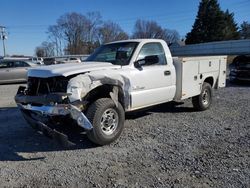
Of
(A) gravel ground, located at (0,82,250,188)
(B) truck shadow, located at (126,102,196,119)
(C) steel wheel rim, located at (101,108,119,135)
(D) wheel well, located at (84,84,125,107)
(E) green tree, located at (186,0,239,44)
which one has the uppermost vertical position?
(E) green tree, located at (186,0,239,44)

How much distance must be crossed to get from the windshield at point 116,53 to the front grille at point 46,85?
143cm

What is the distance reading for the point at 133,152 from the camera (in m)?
5.04

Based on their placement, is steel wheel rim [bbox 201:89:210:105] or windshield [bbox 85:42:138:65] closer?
windshield [bbox 85:42:138:65]

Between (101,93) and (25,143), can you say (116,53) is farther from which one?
(25,143)

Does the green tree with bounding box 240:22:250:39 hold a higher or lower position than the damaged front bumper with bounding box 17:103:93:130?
higher

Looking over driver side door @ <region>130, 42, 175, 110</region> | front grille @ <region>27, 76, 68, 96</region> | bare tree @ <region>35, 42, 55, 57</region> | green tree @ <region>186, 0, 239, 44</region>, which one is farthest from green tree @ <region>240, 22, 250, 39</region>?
front grille @ <region>27, 76, 68, 96</region>

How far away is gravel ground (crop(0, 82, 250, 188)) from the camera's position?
4.01 m

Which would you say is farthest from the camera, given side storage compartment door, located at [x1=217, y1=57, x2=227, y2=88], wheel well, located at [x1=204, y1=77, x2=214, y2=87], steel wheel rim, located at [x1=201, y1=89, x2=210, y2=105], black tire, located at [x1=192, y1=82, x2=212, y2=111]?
side storage compartment door, located at [x1=217, y1=57, x2=227, y2=88]

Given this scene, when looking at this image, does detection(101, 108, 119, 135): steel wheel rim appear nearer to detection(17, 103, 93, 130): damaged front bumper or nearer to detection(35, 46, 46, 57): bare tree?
detection(17, 103, 93, 130): damaged front bumper

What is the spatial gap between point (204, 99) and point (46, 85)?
4660 mm

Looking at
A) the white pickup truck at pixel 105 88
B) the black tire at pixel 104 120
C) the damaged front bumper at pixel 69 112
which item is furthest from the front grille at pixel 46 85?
the black tire at pixel 104 120

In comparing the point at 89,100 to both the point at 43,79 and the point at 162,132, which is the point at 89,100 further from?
the point at 162,132

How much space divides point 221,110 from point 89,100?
4371mm

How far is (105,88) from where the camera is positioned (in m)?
5.48
